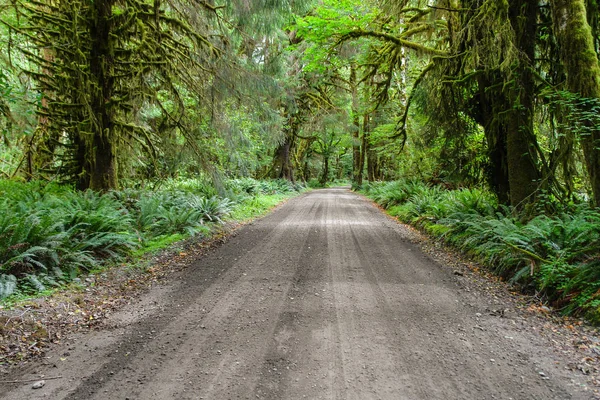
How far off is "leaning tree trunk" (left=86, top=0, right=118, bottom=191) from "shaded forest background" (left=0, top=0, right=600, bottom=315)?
36mm

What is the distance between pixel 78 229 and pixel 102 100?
4.63m

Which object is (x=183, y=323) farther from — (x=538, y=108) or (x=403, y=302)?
(x=538, y=108)

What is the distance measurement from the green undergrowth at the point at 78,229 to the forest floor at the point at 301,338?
56cm

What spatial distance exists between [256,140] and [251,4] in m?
14.2

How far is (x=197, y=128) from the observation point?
11297 mm

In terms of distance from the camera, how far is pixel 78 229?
5.89 metres

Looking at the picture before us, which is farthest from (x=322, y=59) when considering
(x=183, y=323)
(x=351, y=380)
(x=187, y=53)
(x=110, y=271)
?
(x=351, y=380)

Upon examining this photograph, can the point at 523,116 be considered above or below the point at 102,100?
below

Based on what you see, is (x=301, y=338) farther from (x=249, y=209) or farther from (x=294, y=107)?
(x=294, y=107)

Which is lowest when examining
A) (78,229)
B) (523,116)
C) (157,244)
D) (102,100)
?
(157,244)

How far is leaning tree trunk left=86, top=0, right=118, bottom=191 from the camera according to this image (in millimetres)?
8719

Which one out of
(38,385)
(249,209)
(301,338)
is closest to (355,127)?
(249,209)

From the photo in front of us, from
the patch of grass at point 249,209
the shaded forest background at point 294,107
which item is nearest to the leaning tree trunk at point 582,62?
the shaded forest background at point 294,107

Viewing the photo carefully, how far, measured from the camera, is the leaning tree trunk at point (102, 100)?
28.6 ft
